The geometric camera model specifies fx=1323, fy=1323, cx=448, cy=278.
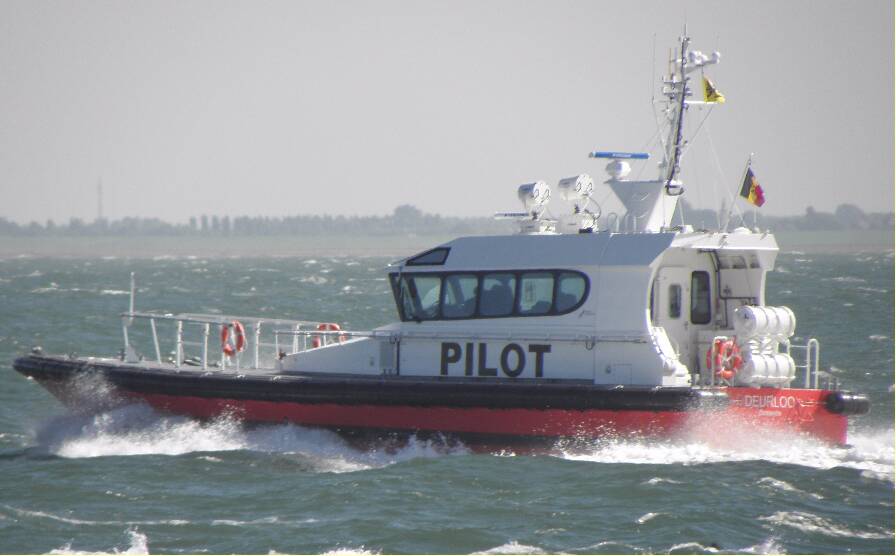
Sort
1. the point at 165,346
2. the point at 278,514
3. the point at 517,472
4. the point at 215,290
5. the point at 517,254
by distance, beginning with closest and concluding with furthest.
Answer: the point at 278,514 → the point at 517,472 → the point at 517,254 → the point at 165,346 → the point at 215,290

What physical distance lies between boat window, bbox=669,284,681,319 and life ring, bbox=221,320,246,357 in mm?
→ 5196

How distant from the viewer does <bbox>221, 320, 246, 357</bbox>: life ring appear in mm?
16297

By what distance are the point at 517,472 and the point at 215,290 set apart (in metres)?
38.5

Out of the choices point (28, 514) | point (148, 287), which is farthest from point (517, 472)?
point (148, 287)

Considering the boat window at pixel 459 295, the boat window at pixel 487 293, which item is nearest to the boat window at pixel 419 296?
the boat window at pixel 487 293

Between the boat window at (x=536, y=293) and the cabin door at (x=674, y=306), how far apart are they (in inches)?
49.0

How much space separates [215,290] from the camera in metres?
51.3

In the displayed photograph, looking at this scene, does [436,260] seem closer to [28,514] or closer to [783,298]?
[28,514]

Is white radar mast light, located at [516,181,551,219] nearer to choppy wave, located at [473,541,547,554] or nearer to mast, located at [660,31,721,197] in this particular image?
mast, located at [660,31,721,197]

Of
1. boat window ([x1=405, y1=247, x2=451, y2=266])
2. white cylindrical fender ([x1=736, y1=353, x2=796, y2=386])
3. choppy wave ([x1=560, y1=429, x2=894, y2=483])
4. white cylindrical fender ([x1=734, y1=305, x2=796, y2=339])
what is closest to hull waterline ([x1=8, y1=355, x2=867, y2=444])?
choppy wave ([x1=560, y1=429, x2=894, y2=483])

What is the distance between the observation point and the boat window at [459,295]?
15445mm

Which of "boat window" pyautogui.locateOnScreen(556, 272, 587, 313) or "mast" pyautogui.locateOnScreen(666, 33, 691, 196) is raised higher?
"mast" pyautogui.locateOnScreen(666, 33, 691, 196)

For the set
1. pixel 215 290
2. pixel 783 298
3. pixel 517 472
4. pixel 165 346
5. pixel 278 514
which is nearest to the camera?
pixel 278 514

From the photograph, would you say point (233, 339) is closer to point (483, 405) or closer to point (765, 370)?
point (483, 405)
